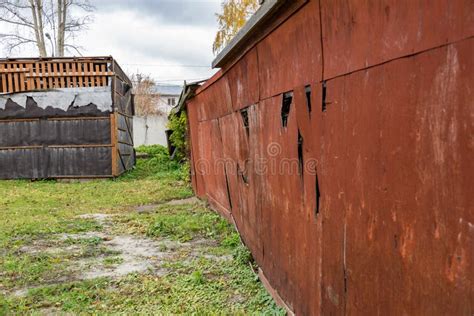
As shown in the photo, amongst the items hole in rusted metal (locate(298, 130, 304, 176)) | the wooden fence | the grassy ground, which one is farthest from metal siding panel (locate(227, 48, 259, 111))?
the wooden fence

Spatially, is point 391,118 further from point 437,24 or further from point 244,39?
point 244,39

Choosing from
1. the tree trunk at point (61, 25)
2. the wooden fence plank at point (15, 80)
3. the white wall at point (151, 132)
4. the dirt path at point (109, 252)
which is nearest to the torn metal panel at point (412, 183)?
the dirt path at point (109, 252)

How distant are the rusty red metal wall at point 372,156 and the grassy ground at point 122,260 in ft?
2.63

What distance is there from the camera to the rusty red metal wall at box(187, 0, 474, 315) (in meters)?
1.19

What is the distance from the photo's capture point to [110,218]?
7285 mm

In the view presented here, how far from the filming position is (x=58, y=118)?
12.4 m

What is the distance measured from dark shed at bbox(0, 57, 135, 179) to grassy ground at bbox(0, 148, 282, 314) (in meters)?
3.73

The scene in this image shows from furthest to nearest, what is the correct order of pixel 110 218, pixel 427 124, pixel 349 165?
pixel 110 218 < pixel 349 165 < pixel 427 124

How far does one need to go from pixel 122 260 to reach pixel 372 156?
12.9 feet

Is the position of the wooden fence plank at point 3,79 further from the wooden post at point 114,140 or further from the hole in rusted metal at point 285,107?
the hole in rusted metal at point 285,107

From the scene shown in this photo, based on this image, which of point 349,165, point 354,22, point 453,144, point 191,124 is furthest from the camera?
point 191,124

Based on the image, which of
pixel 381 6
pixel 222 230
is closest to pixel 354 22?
pixel 381 6

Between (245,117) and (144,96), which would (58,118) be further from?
(144,96)

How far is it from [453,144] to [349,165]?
28.4 inches
